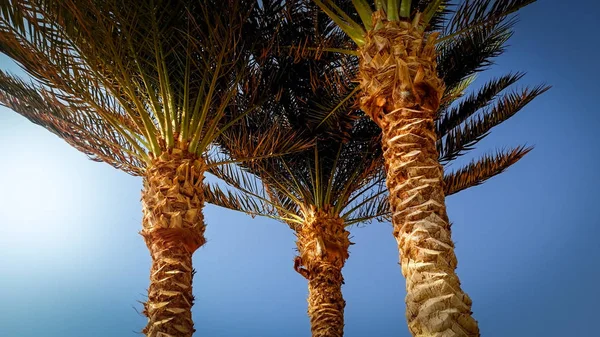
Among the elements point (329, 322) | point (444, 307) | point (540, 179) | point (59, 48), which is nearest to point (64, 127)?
point (59, 48)

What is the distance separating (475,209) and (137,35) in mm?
32914

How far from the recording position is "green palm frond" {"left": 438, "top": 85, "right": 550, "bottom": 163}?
29.0 ft

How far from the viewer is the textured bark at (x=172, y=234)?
5.68 m

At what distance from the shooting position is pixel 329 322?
8.98 m

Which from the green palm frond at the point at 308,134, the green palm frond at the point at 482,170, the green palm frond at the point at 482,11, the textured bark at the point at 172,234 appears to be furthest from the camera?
the green palm frond at the point at 482,170

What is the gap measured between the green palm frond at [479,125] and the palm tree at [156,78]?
4124 mm

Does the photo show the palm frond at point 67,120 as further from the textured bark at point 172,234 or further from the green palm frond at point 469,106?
the green palm frond at point 469,106

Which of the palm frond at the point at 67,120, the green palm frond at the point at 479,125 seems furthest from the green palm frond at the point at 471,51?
the palm frond at the point at 67,120

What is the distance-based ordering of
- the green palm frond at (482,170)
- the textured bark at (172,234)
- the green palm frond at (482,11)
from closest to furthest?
the textured bark at (172,234), the green palm frond at (482,11), the green palm frond at (482,170)

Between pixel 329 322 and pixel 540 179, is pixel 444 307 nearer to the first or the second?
pixel 329 322

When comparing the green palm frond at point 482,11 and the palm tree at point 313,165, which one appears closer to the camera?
the green palm frond at point 482,11

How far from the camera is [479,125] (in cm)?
905

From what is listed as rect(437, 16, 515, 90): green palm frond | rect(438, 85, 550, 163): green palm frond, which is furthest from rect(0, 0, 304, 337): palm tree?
rect(438, 85, 550, 163): green palm frond

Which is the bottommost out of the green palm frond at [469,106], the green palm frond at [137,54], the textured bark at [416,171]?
the textured bark at [416,171]
